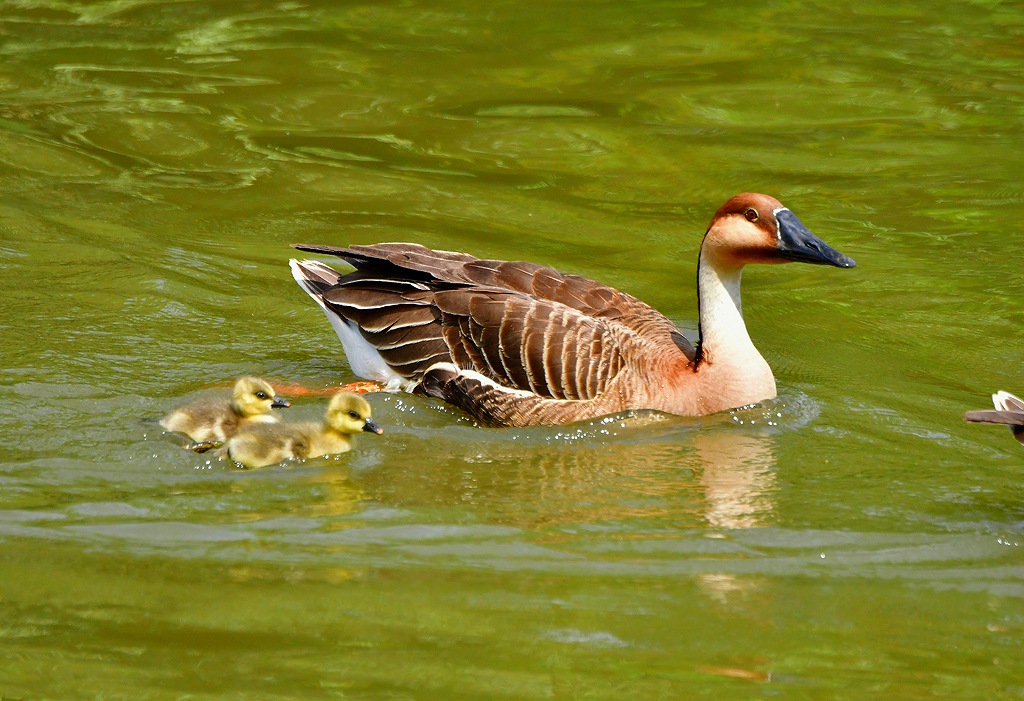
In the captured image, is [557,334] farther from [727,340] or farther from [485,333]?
[727,340]

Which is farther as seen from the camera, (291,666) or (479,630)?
(479,630)

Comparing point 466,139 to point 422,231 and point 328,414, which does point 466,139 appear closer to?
point 422,231

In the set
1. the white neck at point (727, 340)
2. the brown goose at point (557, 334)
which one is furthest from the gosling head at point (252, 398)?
the white neck at point (727, 340)

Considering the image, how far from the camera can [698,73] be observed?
15.2 m

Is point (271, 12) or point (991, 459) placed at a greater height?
point (271, 12)

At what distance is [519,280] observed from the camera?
895 centimetres

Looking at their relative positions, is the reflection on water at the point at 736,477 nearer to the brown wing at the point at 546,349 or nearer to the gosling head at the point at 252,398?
the brown wing at the point at 546,349

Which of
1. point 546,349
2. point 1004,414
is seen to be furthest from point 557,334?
point 1004,414

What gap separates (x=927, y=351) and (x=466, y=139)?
5445 mm

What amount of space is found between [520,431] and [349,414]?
49.0 inches

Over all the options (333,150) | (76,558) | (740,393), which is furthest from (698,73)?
(76,558)

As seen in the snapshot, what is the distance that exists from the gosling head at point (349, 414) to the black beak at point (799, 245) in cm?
266

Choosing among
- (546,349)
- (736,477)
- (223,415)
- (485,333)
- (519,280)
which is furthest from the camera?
(519,280)

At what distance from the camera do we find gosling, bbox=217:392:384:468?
7.49 meters
